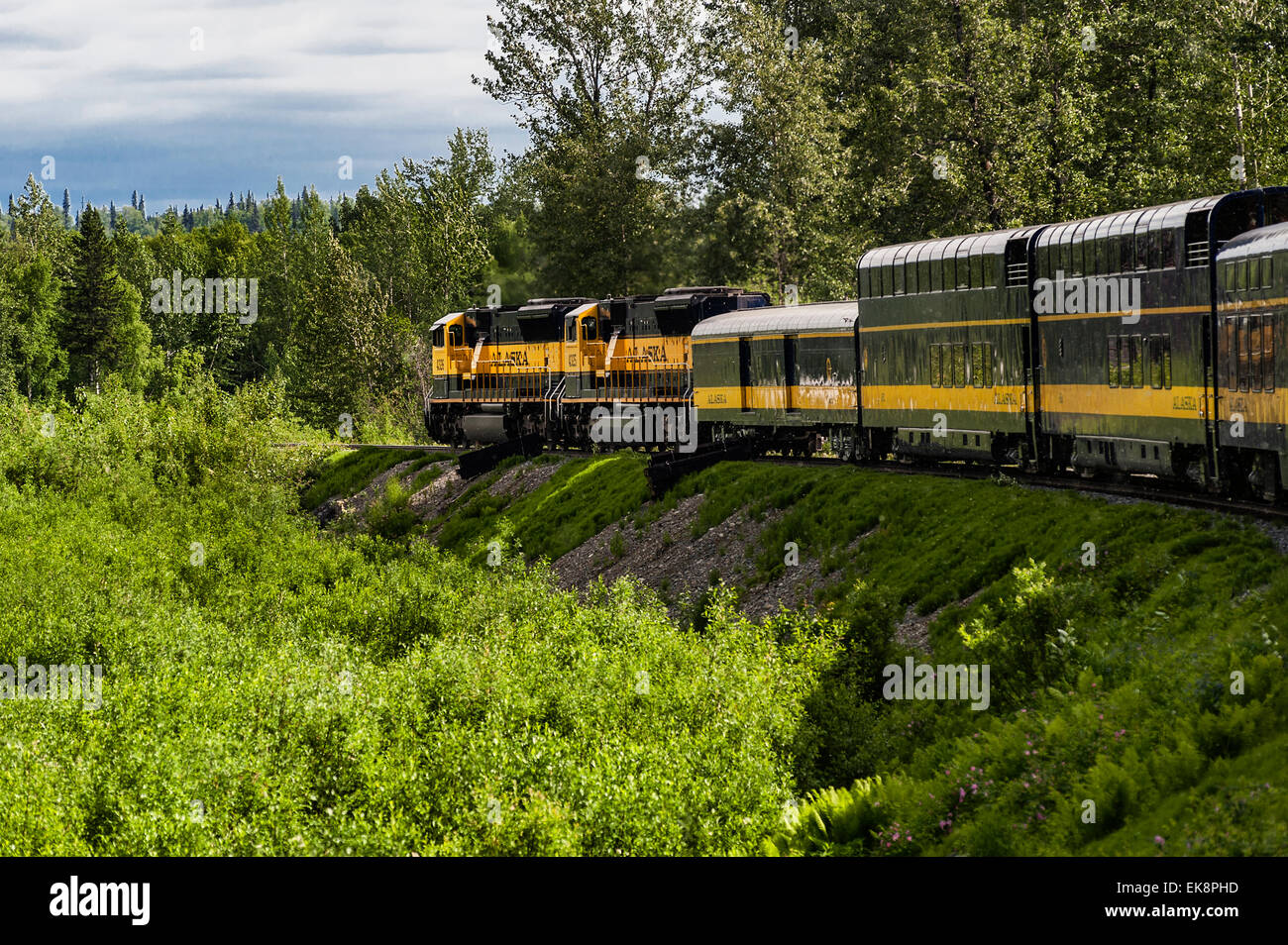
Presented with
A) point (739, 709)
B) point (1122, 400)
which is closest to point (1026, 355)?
point (1122, 400)

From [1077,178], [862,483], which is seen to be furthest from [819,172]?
[862,483]

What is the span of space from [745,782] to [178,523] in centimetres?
3955

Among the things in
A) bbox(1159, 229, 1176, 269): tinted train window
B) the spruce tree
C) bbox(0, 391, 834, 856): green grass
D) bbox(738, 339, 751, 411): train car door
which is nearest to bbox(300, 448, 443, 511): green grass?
bbox(0, 391, 834, 856): green grass

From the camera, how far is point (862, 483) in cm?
3388

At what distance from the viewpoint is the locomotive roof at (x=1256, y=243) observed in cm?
1930

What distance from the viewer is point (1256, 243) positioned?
20.1 metres

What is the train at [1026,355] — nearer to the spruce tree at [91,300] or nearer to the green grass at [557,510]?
the green grass at [557,510]

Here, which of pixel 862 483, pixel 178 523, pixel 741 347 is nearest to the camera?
pixel 862 483

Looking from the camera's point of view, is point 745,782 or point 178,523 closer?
point 745,782

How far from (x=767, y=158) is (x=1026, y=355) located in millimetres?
34552

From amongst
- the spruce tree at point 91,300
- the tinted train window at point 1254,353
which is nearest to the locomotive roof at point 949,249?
the tinted train window at point 1254,353

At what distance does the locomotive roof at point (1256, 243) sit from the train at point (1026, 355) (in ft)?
0.13
